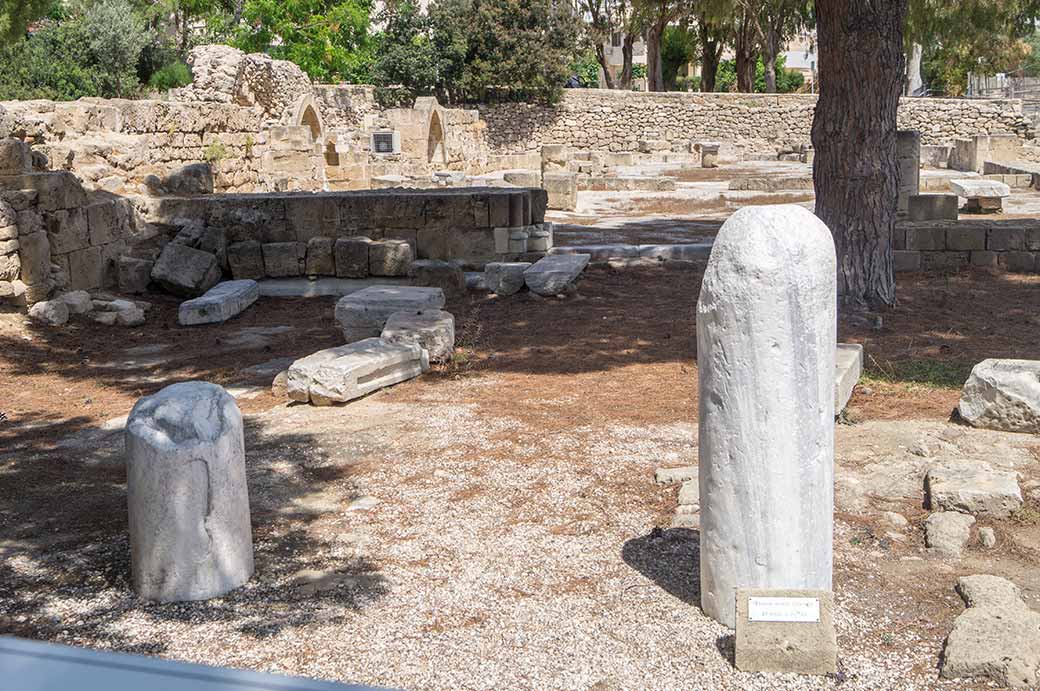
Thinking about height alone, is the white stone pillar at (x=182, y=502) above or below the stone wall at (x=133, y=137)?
below

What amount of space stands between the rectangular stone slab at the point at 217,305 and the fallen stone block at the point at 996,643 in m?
7.95

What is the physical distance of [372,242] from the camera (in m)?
11.8

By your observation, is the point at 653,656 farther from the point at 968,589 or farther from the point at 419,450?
the point at 419,450

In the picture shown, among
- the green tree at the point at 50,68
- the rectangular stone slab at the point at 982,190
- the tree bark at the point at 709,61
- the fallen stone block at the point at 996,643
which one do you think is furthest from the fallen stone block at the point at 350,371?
the tree bark at the point at 709,61

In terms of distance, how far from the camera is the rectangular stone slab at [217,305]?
10273 millimetres

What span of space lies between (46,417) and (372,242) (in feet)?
16.7

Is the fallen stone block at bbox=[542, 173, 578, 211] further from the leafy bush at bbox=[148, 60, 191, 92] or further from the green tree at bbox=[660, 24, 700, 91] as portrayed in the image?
the green tree at bbox=[660, 24, 700, 91]

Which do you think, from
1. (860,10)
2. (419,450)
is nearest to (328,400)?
(419,450)

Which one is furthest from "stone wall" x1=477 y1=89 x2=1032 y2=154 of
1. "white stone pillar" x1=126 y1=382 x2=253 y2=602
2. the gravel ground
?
"white stone pillar" x1=126 y1=382 x2=253 y2=602

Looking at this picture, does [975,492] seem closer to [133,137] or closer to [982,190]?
[133,137]

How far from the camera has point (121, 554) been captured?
15.5 feet

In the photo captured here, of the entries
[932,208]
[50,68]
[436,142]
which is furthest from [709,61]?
[932,208]

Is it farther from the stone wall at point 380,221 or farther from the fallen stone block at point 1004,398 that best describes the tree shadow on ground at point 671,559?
the stone wall at point 380,221

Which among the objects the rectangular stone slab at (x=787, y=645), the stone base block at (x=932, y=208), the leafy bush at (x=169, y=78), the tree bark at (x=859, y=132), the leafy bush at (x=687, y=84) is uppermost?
the leafy bush at (x=687, y=84)
